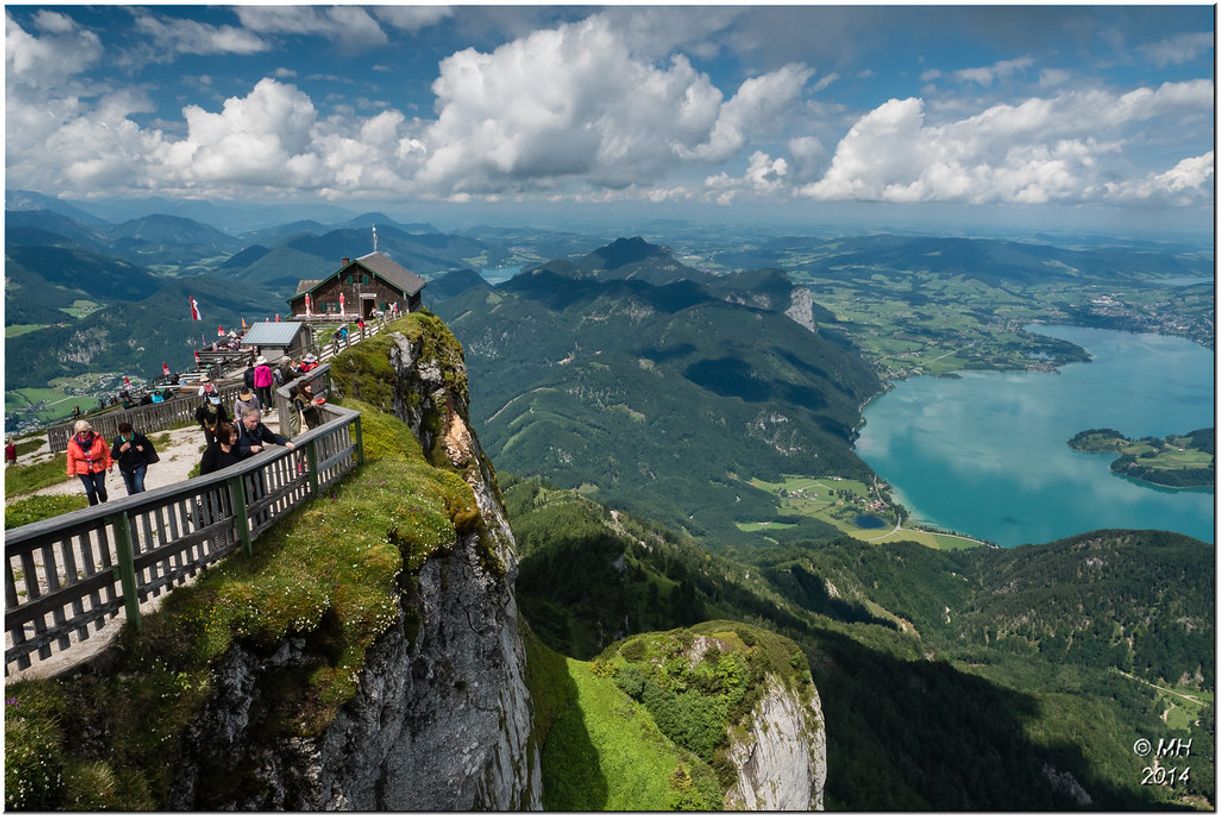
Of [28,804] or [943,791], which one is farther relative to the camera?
[943,791]

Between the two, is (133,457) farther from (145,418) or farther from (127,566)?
(145,418)

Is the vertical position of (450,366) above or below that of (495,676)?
above

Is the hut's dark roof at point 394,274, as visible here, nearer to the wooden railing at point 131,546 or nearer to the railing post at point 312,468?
the railing post at point 312,468

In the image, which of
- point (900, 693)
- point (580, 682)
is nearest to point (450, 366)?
point (580, 682)

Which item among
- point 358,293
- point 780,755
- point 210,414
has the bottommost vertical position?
point 780,755

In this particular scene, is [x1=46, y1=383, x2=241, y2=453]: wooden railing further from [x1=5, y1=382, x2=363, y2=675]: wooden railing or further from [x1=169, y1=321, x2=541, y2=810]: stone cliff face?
[x1=169, y1=321, x2=541, y2=810]: stone cliff face

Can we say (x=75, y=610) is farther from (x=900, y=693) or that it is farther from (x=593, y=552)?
(x=900, y=693)

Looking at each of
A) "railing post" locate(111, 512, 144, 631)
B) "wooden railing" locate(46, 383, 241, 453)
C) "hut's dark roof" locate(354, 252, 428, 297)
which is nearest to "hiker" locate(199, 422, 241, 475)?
"railing post" locate(111, 512, 144, 631)

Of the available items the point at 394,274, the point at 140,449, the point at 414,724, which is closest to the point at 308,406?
the point at 140,449
